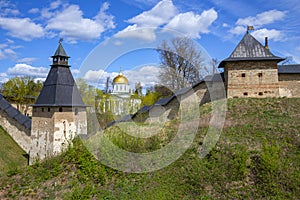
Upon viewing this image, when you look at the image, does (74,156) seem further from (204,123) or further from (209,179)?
(204,123)

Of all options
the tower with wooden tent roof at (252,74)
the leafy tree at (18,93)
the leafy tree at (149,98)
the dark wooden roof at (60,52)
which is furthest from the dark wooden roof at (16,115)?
the tower with wooden tent roof at (252,74)

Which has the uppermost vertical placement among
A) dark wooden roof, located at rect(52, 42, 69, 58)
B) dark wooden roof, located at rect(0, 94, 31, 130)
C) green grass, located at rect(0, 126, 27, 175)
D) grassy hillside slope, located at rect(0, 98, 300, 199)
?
dark wooden roof, located at rect(52, 42, 69, 58)

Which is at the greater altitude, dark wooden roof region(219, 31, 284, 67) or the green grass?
dark wooden roof region(219, 31, 284, 67)

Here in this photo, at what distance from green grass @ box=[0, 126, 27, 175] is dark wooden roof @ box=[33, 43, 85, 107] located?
3.59 m

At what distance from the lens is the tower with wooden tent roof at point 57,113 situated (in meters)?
11.2

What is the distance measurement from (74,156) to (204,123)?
495 cm

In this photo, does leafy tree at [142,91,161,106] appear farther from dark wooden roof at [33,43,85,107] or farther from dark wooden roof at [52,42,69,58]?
dark wooden roof at [52,42,69,58]

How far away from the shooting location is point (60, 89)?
1166 centimetres

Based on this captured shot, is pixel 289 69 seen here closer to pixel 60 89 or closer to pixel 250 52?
pixel 250 52

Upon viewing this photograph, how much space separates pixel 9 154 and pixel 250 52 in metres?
14.5

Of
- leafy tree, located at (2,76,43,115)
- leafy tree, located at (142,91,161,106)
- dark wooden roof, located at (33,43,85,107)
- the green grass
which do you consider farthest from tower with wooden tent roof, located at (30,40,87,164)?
leafy tree, located at (2,76,43,115)

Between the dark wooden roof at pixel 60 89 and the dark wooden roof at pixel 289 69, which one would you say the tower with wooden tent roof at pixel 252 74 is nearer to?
the dark wooden roof at pixel 289 69

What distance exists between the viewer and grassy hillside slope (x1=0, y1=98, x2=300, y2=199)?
18.1ft

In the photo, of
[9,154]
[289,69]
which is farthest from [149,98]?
[9,154]
